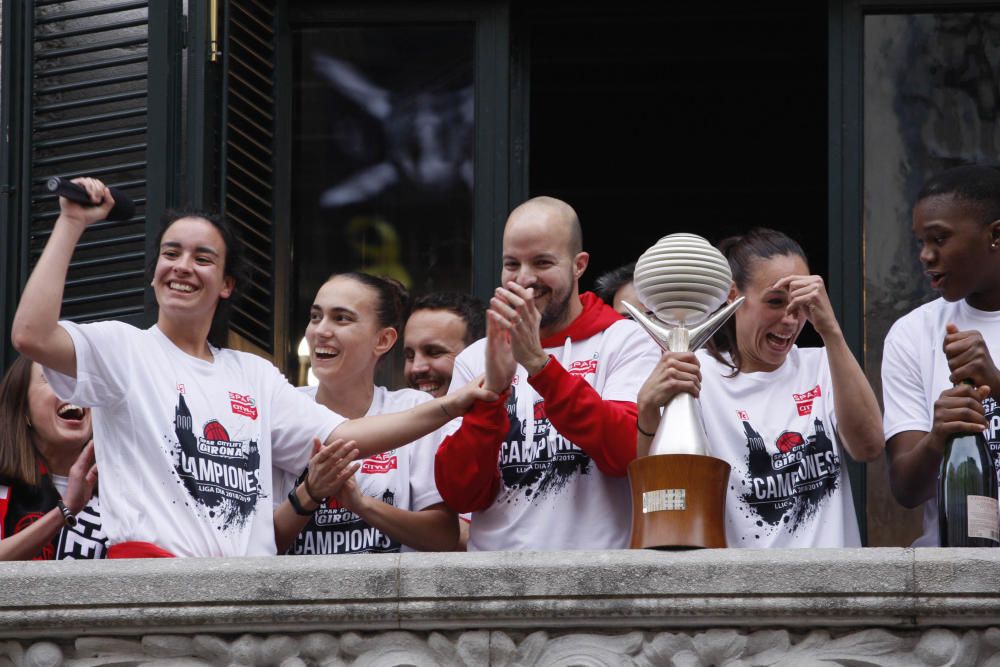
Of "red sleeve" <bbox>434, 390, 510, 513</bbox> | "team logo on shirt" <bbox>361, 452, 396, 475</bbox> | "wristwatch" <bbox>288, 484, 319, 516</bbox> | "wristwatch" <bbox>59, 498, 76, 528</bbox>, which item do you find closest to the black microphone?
"wristwatch" <bbox>59, 498, 76, 528</bbox>

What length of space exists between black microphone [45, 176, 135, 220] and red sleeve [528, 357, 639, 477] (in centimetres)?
140

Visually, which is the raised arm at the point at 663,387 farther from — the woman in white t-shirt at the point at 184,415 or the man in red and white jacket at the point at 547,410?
the woman in white t-shirt at the point at 184,415

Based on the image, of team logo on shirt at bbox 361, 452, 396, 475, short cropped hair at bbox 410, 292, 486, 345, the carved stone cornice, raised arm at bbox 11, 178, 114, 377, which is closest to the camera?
the carved stone cornice

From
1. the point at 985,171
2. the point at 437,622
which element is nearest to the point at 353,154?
the point at 985,171

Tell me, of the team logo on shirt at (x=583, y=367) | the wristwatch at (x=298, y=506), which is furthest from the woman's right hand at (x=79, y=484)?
the team logo on shirt at (x=583, y=367)

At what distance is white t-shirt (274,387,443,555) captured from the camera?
22.4 ft

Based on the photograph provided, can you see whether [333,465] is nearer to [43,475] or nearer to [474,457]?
[474,457]

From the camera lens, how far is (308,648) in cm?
584

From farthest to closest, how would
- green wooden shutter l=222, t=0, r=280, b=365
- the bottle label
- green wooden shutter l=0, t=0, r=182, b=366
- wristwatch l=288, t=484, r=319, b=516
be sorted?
green wooden shutter l=222, t=0, r=280, b=365, green wooden shutter l=0, t=0, r=182, b=366, wristwatch l=288, t=484, r=319, b=516, the bottle label

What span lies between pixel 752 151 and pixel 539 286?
5.18 meters

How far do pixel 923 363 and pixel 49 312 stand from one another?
2.77 m

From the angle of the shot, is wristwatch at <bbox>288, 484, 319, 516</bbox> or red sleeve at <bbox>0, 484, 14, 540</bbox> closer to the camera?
wristwatch at <bbox>288, 484, 319, 516</bbox>

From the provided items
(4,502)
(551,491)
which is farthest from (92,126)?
(551,491)

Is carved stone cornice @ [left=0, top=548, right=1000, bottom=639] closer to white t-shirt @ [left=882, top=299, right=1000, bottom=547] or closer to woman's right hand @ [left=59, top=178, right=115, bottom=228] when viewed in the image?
white t-shirt @ [left=882, top=299, right=1000, bottom=547]
